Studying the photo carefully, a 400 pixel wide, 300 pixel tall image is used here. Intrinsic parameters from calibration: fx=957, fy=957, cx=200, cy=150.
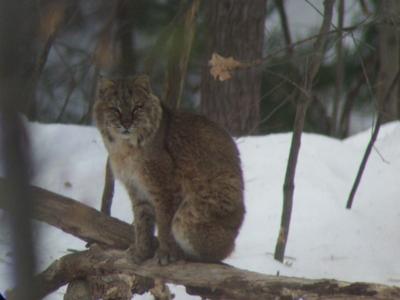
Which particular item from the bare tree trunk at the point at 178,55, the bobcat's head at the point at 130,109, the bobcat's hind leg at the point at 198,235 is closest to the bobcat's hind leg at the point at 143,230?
the bobcat's hind leg at the point at 198,235

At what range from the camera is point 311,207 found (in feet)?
23.1

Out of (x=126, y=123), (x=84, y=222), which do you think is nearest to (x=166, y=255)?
(x=84, y=222)

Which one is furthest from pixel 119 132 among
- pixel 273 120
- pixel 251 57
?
pixel 273 120

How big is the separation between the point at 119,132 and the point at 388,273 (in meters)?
2.20

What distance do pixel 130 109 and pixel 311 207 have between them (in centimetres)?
234

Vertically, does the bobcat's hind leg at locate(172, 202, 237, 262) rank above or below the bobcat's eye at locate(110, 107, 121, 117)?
below

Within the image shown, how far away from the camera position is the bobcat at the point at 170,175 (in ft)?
16.6

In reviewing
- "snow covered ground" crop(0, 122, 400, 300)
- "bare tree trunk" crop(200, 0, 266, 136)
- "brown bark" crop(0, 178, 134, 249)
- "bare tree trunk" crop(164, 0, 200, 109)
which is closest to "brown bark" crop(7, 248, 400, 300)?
"brown bark" crop(0, 178, 134, 249)

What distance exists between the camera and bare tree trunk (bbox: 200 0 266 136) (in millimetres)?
8523

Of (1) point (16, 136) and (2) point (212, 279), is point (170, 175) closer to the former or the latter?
(2) point (212, 279)

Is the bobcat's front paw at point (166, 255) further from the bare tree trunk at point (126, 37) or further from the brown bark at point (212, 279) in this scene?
the bare tree trunk at point (126, 37)

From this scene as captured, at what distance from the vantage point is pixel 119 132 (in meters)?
5.14

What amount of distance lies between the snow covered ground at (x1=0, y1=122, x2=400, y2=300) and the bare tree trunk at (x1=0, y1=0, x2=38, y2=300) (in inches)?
132

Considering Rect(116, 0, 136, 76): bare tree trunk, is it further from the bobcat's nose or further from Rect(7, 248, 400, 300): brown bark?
Rect(7, 248, 400, 300): brown bark
